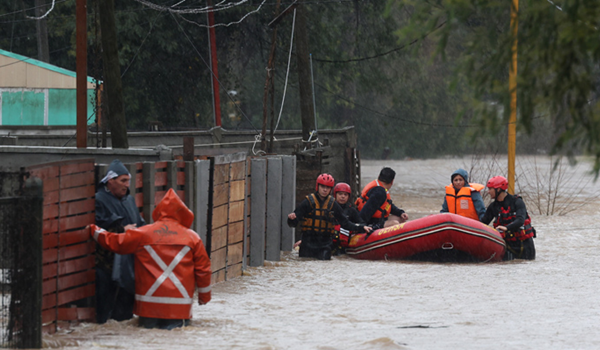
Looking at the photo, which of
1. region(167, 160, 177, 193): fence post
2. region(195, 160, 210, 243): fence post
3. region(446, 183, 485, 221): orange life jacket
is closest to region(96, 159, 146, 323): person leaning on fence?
region(167, 160, 177, 193): fence post

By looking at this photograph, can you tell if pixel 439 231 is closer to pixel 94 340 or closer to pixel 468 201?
pixel 468 201

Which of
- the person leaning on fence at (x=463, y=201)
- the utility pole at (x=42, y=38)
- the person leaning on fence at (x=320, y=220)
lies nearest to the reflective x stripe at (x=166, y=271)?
the person leaning on fence at (x=320, y=220)

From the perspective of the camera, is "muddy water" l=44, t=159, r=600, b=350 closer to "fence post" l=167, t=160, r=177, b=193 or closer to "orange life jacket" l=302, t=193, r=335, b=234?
"orange life jacket" l=302, t=193, r=335, b=234

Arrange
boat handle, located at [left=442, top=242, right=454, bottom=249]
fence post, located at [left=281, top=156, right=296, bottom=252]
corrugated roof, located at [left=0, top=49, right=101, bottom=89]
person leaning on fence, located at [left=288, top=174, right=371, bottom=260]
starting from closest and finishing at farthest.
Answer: person leaning on fence, located at [left=288, top=174, right=371, bottom=260]
boat handle, located at [left=442, top=242, right=454, bottom=249]
fence post, located at [left=281, top=156, right=296, bottom=252]
corrugated roof, located at [left=0, top=49, right=101, bottom=89]

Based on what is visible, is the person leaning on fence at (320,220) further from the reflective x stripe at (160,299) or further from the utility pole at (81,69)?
the reflective x stripe at (160,299)

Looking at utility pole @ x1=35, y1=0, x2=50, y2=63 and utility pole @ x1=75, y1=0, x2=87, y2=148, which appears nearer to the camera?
utility pole @ x1=75, y1=0, x2=87, y2=148

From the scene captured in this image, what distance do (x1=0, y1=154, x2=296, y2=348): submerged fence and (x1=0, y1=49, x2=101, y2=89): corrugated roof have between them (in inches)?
820

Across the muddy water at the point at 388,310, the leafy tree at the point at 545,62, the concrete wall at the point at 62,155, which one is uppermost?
the leafy tree at the point at 545,62

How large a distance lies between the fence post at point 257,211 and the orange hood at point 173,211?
4.33m

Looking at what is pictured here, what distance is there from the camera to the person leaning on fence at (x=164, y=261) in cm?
665

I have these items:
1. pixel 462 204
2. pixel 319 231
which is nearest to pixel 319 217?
pixel 319 231

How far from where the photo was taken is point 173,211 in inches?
269

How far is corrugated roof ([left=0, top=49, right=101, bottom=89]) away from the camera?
2897 cm

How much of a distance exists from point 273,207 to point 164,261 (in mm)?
5330
